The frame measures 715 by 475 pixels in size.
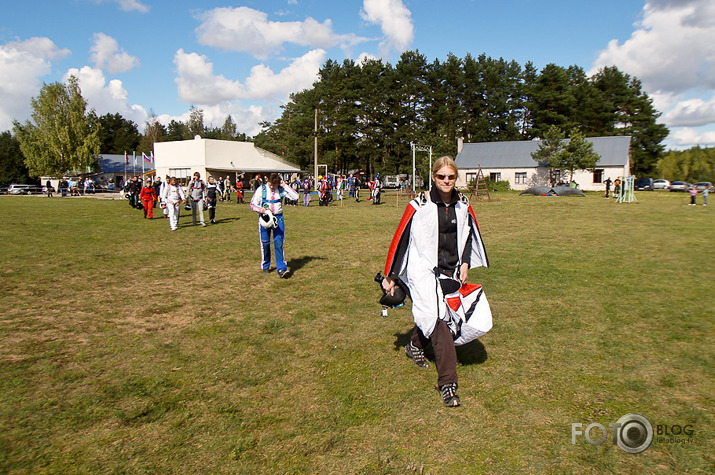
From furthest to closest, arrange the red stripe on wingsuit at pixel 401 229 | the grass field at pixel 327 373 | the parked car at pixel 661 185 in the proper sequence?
the parked car at pixel 661 185 → the red stripe on wingsuit at pixel 401 229 → the grass field at pixel 327 373

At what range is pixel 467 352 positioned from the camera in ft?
16.4

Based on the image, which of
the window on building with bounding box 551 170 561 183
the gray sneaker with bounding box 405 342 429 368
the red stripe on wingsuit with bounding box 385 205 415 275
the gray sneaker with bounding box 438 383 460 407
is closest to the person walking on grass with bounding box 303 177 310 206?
the gray sneaker with bounding box 405 342 429 368

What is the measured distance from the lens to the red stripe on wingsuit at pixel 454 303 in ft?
13.4

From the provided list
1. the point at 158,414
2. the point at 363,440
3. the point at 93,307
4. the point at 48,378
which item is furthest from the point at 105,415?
the point at 93,307

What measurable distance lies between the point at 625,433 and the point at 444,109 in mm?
71825

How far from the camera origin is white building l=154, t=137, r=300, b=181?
53719 mm

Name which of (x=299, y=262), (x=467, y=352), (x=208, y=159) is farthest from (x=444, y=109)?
(x=467, y=352)

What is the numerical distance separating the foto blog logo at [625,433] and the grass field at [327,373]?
82 mm

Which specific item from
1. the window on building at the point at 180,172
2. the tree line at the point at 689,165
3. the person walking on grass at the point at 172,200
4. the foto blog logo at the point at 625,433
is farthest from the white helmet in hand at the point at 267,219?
the tree line at the point at 689,165

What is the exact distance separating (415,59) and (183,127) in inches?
2801

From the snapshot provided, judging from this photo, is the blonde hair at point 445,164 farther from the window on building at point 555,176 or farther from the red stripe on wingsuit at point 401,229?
the window on building at point 555,176

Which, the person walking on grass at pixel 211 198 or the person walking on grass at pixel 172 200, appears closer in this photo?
the person walking on grass at pixel 172 200

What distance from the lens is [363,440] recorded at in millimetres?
3285

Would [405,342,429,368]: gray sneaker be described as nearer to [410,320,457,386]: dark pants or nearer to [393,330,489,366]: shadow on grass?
[393,330,489,366]: shadow on grass
